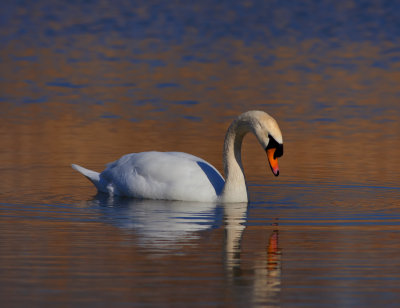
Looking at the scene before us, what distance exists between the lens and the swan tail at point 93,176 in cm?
1224

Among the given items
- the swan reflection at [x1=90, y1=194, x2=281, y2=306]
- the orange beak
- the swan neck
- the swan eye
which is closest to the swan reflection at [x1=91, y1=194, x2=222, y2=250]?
the swan reflection at [x1=90, y1=194, x2=281, y2=306]

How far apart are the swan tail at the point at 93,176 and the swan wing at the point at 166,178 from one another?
8 cm

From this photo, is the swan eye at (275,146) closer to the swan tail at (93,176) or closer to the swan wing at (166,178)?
the swan wing at (166,178)

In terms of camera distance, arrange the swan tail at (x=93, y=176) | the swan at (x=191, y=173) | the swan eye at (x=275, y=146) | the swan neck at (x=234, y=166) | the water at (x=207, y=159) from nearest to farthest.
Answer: the water at (x=207, y=159) < the swan eye at (x=275, y=146) < the swan at (x=191, y=173) < the swan neck at (x=234, y=166) < the swan tail at (x=93, y=176)

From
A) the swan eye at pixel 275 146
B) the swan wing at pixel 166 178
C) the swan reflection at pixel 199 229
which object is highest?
the swan eye at pixel 275 146

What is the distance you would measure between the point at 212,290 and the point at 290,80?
1566 centimetres

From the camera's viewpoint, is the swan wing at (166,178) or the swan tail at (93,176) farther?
the swan tail at (93,176)

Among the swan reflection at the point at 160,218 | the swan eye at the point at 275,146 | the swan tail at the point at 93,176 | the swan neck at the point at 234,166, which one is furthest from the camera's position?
the swan tail at the point at 93,176

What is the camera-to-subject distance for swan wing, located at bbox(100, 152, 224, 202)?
449 inches

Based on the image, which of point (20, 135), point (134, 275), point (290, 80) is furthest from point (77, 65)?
point (134, 275)

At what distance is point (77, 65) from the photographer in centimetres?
2550

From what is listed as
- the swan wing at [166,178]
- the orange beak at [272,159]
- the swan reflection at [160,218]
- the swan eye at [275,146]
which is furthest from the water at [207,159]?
the swan eye at [275,146]

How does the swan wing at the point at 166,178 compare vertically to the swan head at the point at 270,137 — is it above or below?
below

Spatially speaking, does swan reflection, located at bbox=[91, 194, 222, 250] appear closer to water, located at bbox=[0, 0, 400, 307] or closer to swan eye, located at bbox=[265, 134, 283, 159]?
water, located at bbox=[0, 0, 400, 307]
